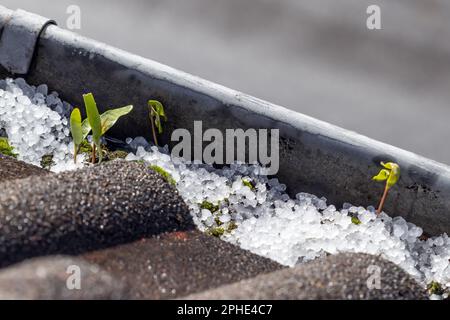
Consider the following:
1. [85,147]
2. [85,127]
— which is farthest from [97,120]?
[85,147]

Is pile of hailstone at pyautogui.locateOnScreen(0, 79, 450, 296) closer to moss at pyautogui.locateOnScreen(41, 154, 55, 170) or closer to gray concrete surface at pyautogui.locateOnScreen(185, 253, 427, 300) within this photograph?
moss at pyautogui.locateOnScreen(41, 154, 55, 170)

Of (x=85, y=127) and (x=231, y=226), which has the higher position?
(x=85, y=127)

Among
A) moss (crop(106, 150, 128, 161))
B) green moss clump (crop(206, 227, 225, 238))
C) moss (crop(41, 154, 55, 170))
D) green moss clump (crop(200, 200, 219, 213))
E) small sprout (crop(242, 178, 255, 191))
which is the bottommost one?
green moss clump (crop(206, 227, 225, 238))

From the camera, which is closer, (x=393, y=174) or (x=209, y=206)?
(x=393, y=174)

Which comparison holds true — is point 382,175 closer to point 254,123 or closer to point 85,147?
point 254,123

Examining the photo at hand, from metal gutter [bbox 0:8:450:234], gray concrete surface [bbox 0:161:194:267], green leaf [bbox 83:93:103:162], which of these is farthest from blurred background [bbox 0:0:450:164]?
gray concrete surface [bbox 0:161:194:267]

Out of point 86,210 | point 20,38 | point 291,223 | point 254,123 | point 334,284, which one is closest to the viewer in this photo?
point 334,284

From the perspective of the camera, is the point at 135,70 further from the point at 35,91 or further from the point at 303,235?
the point at 303,235
